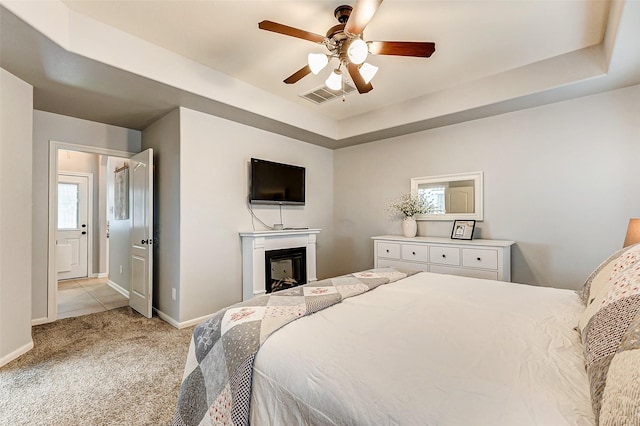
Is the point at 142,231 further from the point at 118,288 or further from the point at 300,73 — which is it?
the point at 300,73

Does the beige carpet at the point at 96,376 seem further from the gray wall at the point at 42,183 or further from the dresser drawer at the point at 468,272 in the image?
the dresser drawer at the point at 468,272

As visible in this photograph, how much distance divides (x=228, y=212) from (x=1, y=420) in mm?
2303

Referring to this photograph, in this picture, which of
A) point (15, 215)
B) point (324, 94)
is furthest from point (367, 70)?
point (15, 215)

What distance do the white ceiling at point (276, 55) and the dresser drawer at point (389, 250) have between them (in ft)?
5.17

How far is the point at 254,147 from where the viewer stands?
381cm

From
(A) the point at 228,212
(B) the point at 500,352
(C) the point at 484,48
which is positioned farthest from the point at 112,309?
(C) the point at 484,48

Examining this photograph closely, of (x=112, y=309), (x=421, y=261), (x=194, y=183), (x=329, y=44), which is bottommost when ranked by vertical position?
(x=112, y=309)

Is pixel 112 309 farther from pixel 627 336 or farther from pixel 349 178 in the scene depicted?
pixel 627 336

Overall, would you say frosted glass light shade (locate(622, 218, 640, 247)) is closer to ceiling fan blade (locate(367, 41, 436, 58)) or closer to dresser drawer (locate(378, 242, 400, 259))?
ceiling fan blade (locate(367, 41, 436, 58))

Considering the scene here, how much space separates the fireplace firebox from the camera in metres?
3.67

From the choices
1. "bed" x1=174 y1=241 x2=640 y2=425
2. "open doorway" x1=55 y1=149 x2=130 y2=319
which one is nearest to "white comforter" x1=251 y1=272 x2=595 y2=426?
"bed" x1=174 y1=241 x2=640 y2=425

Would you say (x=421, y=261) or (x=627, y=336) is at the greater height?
(x=627, y=336)

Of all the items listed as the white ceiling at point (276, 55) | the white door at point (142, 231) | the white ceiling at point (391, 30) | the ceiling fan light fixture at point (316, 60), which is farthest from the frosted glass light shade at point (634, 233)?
the white door at point (142, 231)

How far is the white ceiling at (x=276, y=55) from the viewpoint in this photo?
6.74ft
